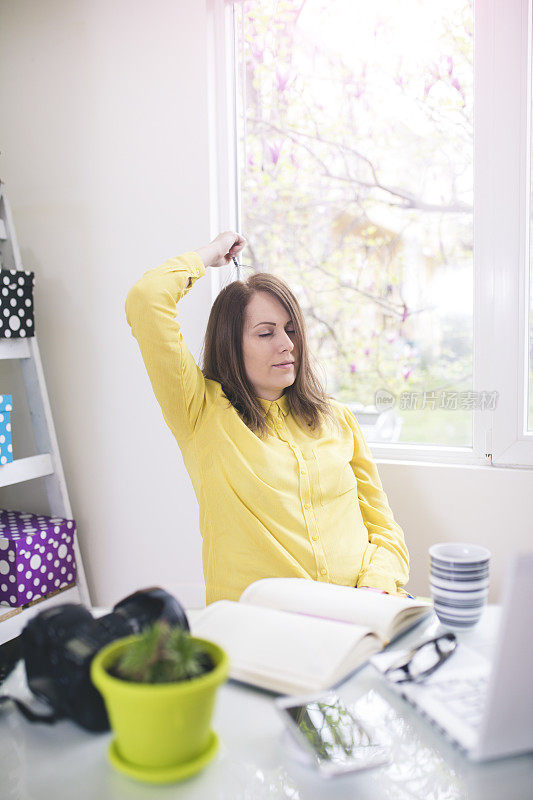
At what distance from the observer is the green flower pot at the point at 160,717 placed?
580mm

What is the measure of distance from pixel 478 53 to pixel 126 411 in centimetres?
141

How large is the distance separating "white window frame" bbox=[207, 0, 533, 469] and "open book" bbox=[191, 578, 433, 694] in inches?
39.0

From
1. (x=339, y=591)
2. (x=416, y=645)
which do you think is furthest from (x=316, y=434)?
(x=416, y=645)

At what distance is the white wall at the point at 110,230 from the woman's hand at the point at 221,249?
0.76ft

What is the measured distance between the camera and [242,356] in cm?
164

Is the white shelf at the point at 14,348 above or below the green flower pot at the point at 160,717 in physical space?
above

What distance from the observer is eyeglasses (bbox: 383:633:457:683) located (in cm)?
77

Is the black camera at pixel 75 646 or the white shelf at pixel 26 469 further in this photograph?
the white shelf at pixel 26 469

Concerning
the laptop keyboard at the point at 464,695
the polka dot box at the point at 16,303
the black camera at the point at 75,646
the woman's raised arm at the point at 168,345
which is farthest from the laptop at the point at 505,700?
the polka dot box at the point at 16,303

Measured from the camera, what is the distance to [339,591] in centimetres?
96

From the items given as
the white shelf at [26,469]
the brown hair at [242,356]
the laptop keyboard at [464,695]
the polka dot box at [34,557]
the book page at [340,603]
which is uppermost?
the brown hair at [242,356]

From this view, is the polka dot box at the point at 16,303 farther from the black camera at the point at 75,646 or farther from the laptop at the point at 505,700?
the laptop at the point at 505,700

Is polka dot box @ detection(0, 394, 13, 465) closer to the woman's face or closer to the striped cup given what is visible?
the woman's face

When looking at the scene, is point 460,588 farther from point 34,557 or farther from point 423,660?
point 34,557
